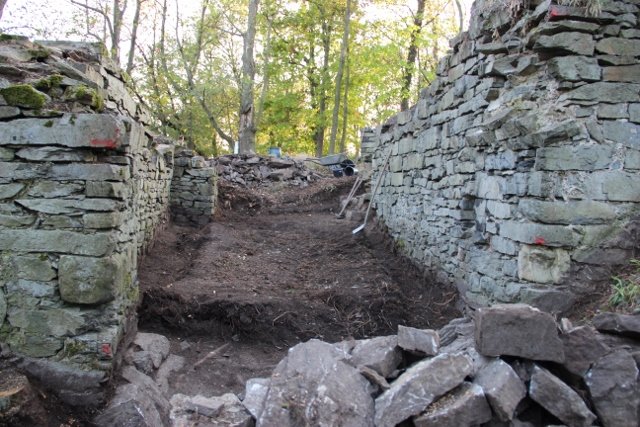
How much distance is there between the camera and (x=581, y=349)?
313cm

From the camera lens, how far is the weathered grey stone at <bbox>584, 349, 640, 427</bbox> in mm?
2920

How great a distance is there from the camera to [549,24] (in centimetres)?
425

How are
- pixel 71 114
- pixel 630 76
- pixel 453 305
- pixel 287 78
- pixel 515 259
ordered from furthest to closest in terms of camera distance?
pixel 287 78 → pixel 453 305 → pixel 515 259 → pixel 630 76 → pixel 71 114

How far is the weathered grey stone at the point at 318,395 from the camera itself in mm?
3256

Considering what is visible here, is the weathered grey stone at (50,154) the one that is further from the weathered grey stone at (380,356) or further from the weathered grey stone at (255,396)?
the weathered grey stone at (380,356)

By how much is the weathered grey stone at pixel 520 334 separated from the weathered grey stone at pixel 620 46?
2.66 m

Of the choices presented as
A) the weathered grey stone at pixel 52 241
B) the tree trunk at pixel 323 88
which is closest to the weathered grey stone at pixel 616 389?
the weathered grey stone at pixel 52 241

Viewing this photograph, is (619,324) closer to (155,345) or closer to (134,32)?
(155,345)

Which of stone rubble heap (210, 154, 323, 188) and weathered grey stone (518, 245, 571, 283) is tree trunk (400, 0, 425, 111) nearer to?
stone rubble heap (210, 154, 323, 188)

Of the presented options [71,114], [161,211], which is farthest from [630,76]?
[161,211]

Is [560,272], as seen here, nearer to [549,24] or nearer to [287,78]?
[549,24]

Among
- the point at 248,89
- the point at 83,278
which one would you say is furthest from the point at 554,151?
the point at 248,89

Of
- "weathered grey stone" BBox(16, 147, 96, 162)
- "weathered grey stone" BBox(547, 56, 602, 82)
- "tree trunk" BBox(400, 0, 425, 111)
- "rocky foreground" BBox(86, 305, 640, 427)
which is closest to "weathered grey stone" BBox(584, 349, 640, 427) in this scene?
"rocky foreground" BBox(86, 305, 640, 427)

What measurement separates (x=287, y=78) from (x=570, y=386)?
23.5 meters
